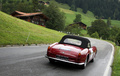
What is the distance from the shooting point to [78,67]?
7.53m

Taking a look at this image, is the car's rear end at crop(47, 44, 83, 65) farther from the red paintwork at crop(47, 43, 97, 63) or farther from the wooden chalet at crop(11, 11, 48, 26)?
the wooden chalet at crop(11, 11, 48, 26)

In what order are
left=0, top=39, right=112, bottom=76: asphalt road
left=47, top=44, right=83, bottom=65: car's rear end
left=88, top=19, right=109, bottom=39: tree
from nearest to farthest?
1. left=0, top=39, right=112, bottom=76: asphalt road
2. left=47, top=44, right=83, bottom=65: car's rear end
3. left=88, top=19, right=109, bottom=39: tree

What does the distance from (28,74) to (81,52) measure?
266 cm

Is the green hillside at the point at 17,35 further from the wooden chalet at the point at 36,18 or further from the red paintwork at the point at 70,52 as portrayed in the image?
the wooden chalet at the point at 36,18

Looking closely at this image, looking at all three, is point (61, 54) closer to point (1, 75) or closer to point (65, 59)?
Answer: point (65, 59)

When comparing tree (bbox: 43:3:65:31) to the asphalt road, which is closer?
the asphalt road

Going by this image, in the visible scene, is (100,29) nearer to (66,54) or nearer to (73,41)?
(73,41)

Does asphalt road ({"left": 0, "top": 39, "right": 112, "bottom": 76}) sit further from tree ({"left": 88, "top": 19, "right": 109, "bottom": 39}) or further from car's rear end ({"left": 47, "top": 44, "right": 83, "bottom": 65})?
tree ({"left": 88, "top": 19, "right": 109, "bottom": 39})

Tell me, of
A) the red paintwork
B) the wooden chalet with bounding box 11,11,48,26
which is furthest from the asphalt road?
the wooden chalet with bounding box 11,11,48,26

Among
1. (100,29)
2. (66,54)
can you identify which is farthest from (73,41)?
(100,29)

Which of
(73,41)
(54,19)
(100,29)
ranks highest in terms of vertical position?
(54,19)

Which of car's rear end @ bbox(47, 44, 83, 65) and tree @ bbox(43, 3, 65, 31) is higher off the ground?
tree @ bbox(43, 3, 65, 31)

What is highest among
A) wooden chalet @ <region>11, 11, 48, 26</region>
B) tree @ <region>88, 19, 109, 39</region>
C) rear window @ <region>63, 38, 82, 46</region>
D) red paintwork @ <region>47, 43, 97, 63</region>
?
wooden chalet @ <region>11, 11, 48, 26</region>

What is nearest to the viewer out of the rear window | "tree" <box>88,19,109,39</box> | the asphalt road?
the asphalt road
